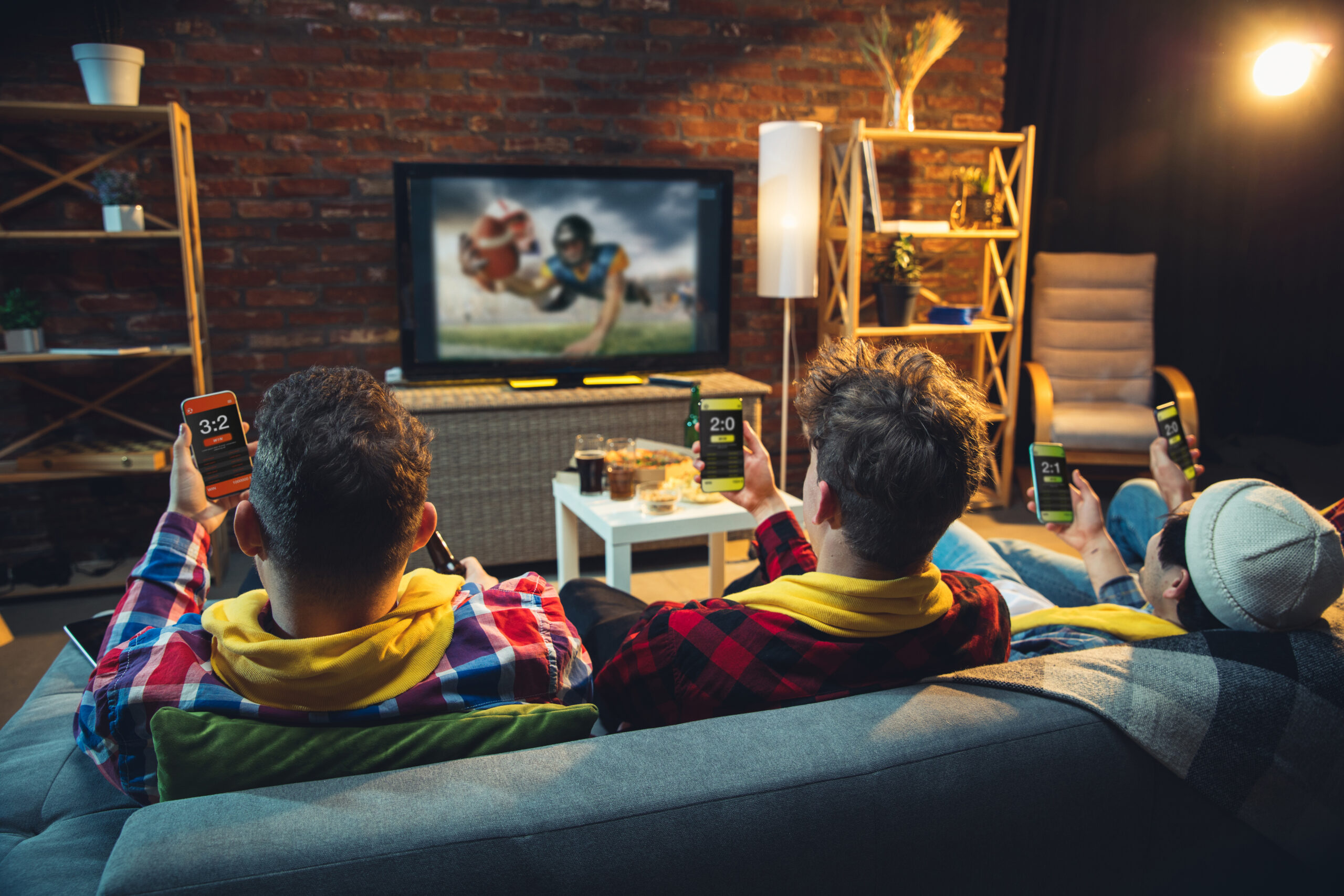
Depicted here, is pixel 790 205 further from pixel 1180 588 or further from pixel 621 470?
pixel 1180 588

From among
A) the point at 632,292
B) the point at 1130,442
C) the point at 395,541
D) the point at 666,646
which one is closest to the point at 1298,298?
the point at 1130,442

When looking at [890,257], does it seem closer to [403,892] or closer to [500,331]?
[500,331]

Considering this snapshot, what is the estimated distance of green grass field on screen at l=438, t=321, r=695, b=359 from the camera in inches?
125

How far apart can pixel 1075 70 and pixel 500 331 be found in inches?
115

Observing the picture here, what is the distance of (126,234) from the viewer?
105 inches

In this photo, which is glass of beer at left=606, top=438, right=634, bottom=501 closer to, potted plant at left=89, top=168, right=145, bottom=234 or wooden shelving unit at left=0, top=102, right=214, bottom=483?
wooden shelving unit at left=0, top=102, right=214, bottom=483

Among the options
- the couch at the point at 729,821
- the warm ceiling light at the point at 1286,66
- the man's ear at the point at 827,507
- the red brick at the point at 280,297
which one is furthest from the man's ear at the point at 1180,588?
the warm ceiling light at the point at 1286,66

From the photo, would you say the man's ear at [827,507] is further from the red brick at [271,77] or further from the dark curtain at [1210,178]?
the dark curtain at [1210,178]

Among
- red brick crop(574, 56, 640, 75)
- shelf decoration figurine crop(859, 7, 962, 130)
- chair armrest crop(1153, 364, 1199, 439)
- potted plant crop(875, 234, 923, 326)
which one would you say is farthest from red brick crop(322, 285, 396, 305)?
chair armrest crop(1153, 364, 1199, 439)

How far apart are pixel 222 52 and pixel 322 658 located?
293 cm

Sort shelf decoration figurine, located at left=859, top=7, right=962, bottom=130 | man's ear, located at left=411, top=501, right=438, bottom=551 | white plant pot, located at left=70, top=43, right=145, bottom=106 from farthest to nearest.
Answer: shelf decoration figurine, located at left=859, top=7, right=962, bottom=130
white plant pot, located at left=70, top=43, right=145, bottom=106
man's ear, located at left=411, top=501, right=438, bottom=551

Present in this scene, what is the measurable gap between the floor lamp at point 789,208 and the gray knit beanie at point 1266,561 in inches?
93.1

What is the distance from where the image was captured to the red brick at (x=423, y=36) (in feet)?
10.2

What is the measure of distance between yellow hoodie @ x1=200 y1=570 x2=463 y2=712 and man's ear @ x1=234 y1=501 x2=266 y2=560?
7 centimetres
